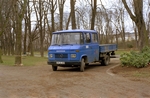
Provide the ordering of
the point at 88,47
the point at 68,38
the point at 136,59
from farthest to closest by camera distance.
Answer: the point at 88,47, the point at 68,38, the point at 136,59

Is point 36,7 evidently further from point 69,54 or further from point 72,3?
point 69,54

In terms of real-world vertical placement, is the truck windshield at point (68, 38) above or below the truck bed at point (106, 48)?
above

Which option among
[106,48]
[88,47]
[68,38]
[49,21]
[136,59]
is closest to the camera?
[136,59]

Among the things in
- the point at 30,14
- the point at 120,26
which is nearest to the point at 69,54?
the point at 30,14

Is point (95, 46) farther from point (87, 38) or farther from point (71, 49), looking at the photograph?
point (71, 49)

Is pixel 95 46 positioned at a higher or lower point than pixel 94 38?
lower

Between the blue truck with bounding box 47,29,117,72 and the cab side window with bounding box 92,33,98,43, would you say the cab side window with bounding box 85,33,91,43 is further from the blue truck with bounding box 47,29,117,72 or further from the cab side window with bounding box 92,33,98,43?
the cab side window with bounding box 92,33,98,43

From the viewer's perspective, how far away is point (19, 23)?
19516 mm

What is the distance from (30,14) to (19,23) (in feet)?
71.4

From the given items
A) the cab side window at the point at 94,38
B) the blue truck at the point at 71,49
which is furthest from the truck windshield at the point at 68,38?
the cab side window at the point at 94,38

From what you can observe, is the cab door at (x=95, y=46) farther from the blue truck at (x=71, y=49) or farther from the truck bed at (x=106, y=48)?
the truck bed at (x=106, y=48)

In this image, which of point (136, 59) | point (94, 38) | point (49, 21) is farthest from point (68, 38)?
point (49, 21)

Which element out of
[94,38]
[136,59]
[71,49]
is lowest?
[136,59]

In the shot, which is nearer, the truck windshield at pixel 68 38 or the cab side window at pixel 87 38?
the truck windshield at pixel 68 38
